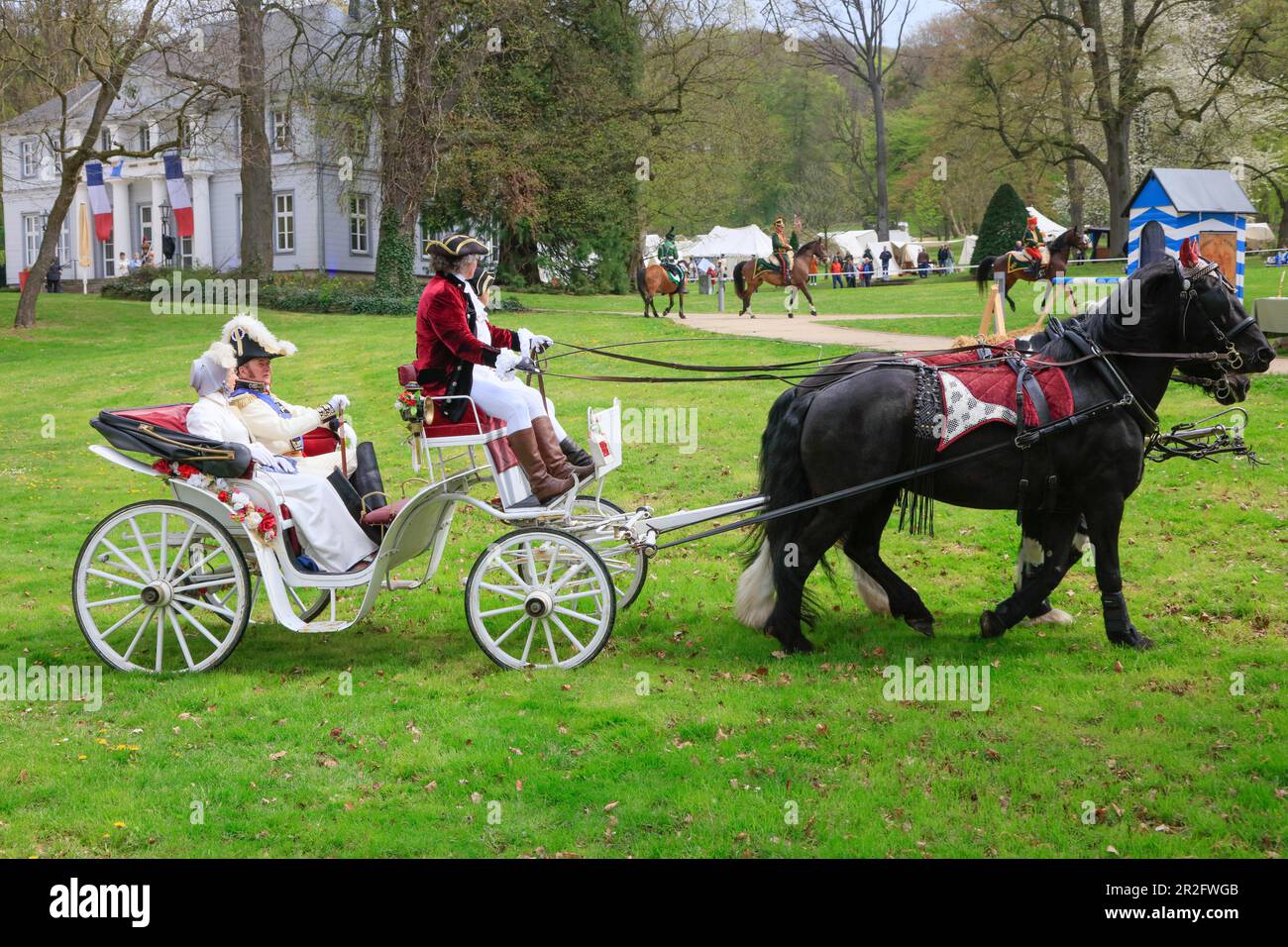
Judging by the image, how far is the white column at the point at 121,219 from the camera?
46.2 m

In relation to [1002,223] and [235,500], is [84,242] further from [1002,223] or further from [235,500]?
[235,500]

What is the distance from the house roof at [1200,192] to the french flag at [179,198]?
3160cm

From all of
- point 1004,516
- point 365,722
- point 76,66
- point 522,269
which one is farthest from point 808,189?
point 365,722

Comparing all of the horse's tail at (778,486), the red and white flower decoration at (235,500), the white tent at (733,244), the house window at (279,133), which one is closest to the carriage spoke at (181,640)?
the red and white flower decoration at (235,500)

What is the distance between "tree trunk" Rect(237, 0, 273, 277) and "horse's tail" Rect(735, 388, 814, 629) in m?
22.5

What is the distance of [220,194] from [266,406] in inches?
1546

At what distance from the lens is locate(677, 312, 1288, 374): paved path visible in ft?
59.2

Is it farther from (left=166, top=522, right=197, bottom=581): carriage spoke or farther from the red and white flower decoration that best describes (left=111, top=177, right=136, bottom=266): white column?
(left=166, top=522, right=197, bottom=581): carriage spoke

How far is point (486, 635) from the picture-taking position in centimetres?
692

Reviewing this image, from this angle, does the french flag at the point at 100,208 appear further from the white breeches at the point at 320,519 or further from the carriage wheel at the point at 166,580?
the white breeches at the point at 320,519

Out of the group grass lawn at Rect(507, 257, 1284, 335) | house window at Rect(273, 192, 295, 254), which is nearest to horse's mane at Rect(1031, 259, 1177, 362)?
grass lawn at Rect(507, 257, 1284, 335)

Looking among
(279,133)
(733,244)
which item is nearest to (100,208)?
(279,133)

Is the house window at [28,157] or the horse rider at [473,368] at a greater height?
the house window at [28,157]

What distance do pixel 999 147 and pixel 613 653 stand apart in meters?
37.0
